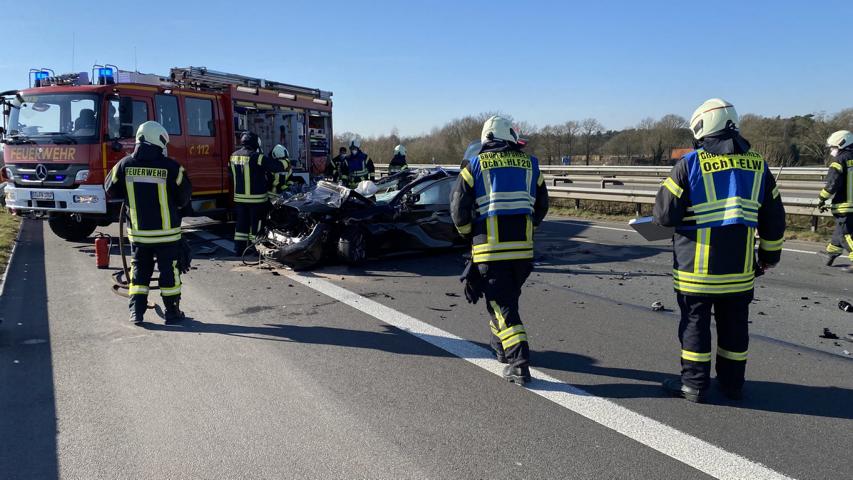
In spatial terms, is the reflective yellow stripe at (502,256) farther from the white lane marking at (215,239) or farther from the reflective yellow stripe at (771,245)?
the white lane marking at (215,239)

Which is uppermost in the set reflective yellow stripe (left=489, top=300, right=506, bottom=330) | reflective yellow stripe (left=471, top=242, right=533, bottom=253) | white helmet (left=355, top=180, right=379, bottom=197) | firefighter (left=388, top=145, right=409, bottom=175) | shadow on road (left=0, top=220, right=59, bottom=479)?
firefighter (left=388, top=145, right=409, bottom=175)

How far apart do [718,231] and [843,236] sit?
5.86m

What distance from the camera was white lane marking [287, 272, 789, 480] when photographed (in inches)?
110

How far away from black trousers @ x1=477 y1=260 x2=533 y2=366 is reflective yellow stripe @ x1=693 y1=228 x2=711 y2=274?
1.10 metres

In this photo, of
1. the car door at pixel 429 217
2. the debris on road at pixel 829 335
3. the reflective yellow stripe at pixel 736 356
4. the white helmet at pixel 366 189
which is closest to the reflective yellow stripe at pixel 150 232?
the car door at pixel 429 217

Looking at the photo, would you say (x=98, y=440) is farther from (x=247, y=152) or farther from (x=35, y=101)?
(x=35, y=101)

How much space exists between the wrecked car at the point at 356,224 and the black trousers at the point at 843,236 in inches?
206

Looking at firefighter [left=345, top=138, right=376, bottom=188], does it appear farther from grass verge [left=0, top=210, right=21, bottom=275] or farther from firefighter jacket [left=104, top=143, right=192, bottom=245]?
firefighter jacket [left=104, top=143, right=192, bottom=245]

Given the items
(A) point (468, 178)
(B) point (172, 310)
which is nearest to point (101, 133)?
(B) point (172, 310)

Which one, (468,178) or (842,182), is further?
(842,182)

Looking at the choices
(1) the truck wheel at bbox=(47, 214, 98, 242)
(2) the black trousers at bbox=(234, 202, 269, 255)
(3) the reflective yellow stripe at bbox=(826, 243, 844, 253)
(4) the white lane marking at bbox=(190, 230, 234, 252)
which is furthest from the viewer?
(1) the truck wheel at bbox=(47, 214, 98, 242)

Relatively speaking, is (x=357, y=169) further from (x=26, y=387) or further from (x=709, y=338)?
(x=709, y=338)

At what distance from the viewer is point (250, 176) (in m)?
8.58

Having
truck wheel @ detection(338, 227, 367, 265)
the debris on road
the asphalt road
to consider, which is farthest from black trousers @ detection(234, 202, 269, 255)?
the debris on road
